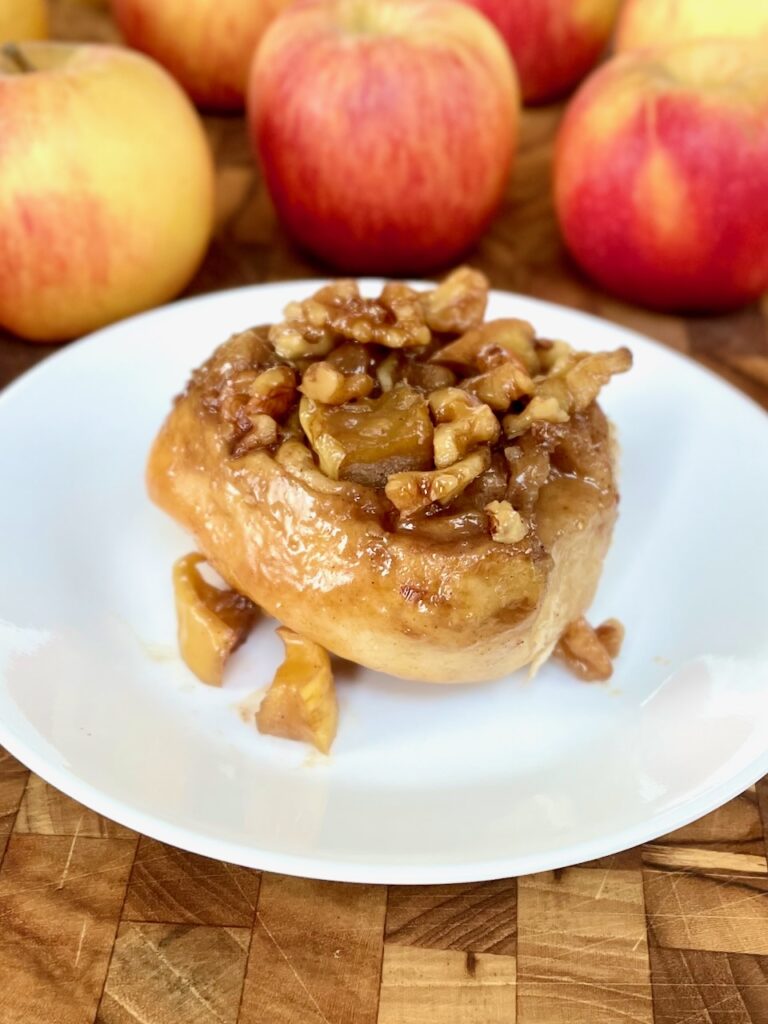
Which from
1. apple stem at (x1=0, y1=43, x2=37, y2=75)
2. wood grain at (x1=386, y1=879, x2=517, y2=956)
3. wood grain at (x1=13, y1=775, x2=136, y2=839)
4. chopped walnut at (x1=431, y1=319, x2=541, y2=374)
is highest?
apple stem at (x1=0, y1=43, x2=37, y2=75)

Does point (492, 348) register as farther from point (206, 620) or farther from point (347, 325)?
point (206, 620)

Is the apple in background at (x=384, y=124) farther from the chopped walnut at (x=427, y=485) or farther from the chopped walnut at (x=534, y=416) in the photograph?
the chopped walnut at (x=427, y=485)

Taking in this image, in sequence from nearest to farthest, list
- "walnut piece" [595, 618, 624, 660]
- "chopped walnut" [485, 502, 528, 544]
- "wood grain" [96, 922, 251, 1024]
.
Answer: "wood grain" [96, 922, 251, 1024] < "chopped walnut" [485, 502, 528, 544] < "walnut piece" [595, 618, 624, 660]

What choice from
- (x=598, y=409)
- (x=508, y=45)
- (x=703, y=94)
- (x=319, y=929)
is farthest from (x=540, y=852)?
(x=508, y=45)

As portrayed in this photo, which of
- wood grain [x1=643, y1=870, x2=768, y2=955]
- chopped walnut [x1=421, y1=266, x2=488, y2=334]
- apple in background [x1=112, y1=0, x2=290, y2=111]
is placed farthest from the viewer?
apple in background [x1=112, y1=0, x2=290, y2=111]

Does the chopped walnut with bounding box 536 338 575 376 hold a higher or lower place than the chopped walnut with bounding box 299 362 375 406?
lower

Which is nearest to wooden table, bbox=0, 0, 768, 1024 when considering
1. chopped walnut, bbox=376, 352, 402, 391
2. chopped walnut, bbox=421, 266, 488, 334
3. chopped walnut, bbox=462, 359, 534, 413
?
chopped walnut, bbox=462, 359, 534, 413

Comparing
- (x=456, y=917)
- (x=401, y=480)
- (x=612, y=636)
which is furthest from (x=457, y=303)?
(x=456, y=917)

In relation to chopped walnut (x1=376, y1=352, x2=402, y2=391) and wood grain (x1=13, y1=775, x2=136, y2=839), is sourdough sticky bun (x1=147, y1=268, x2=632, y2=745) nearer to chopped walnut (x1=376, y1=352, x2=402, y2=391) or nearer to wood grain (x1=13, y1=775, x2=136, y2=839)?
chopped walnut (x1=376, y1=352, x2=402, y2=391)

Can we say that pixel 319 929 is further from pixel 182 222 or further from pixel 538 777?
pixel 182 222

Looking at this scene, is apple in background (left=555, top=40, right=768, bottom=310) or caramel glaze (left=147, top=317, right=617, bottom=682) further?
apple in background (left=555, top=40, right=768, bottom=310)
